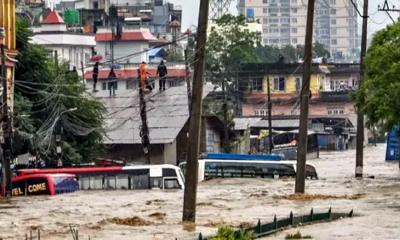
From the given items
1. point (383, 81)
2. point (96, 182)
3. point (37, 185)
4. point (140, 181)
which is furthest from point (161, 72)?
point (383, 81)

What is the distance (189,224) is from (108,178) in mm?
23909

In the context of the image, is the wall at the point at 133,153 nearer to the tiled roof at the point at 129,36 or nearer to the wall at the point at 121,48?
the wall at the point at 121,48

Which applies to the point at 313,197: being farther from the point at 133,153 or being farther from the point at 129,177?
the point at 133,153

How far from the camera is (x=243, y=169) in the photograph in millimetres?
56125

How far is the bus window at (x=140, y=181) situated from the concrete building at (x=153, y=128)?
14.4m

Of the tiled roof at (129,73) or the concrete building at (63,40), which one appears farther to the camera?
the concrete building at (63,40)

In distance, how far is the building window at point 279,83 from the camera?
122500 millimetres

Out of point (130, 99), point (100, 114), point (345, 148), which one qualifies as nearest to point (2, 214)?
point (100, 114)

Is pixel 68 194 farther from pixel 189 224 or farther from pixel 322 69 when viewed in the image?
pixel 322 69

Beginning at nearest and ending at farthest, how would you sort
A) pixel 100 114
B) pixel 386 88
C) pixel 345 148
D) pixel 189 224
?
pixel 189 224
pixel 386 88
pixel 100 114
pixel 345 148

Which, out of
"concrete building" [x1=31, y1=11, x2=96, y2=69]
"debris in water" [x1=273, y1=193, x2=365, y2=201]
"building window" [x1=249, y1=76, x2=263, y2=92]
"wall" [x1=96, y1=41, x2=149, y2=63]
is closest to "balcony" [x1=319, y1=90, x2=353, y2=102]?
"building window" [x1=249, y1=76, x2=263, y2=92]

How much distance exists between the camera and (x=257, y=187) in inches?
1944

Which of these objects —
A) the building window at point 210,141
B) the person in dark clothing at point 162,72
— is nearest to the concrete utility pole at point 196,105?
the person in dark clothing at point 162,72

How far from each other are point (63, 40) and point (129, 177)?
53.8m
